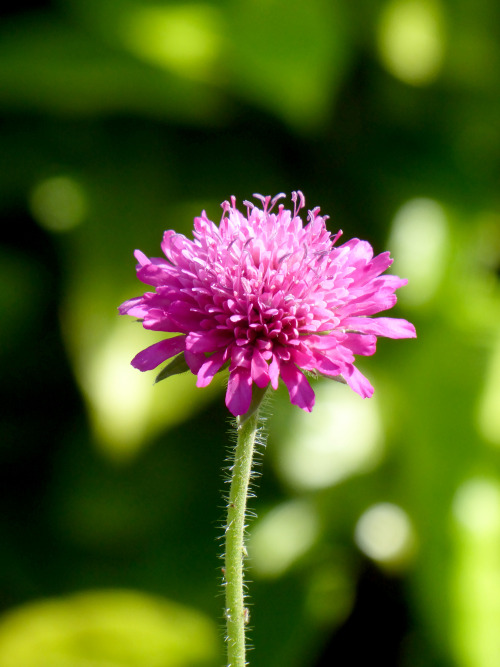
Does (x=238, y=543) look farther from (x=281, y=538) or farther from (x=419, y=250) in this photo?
(x=419, y=250)

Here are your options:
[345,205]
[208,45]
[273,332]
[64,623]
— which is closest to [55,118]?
[208,45]

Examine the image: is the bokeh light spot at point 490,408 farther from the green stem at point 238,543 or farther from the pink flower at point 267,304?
the green stem at point 238,543

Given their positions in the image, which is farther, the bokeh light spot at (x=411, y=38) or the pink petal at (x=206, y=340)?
the bokeh light spot at (x=411, y=38)

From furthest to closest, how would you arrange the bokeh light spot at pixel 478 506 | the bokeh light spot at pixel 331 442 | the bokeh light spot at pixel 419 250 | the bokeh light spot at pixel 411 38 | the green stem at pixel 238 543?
1. the bokeh light spot at pixel 411 38
2. the bokeh light spot at pixel 419 250
3. the bokeh light spot at pixel 331 442
4. the bokeh light spot at pixel 478 506
5. the green stem at pixel 238 543

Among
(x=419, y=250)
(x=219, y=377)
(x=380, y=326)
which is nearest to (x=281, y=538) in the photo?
(x=219, y=377)

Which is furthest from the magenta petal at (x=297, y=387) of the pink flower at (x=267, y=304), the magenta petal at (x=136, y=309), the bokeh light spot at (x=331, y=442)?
the bokeh light spot at (x=331, y=442)

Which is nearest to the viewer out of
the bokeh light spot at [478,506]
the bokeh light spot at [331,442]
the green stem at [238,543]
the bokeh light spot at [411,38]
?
the green stem at [238,543]

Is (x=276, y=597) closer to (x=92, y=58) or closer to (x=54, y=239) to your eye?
(x=54, y=239)
